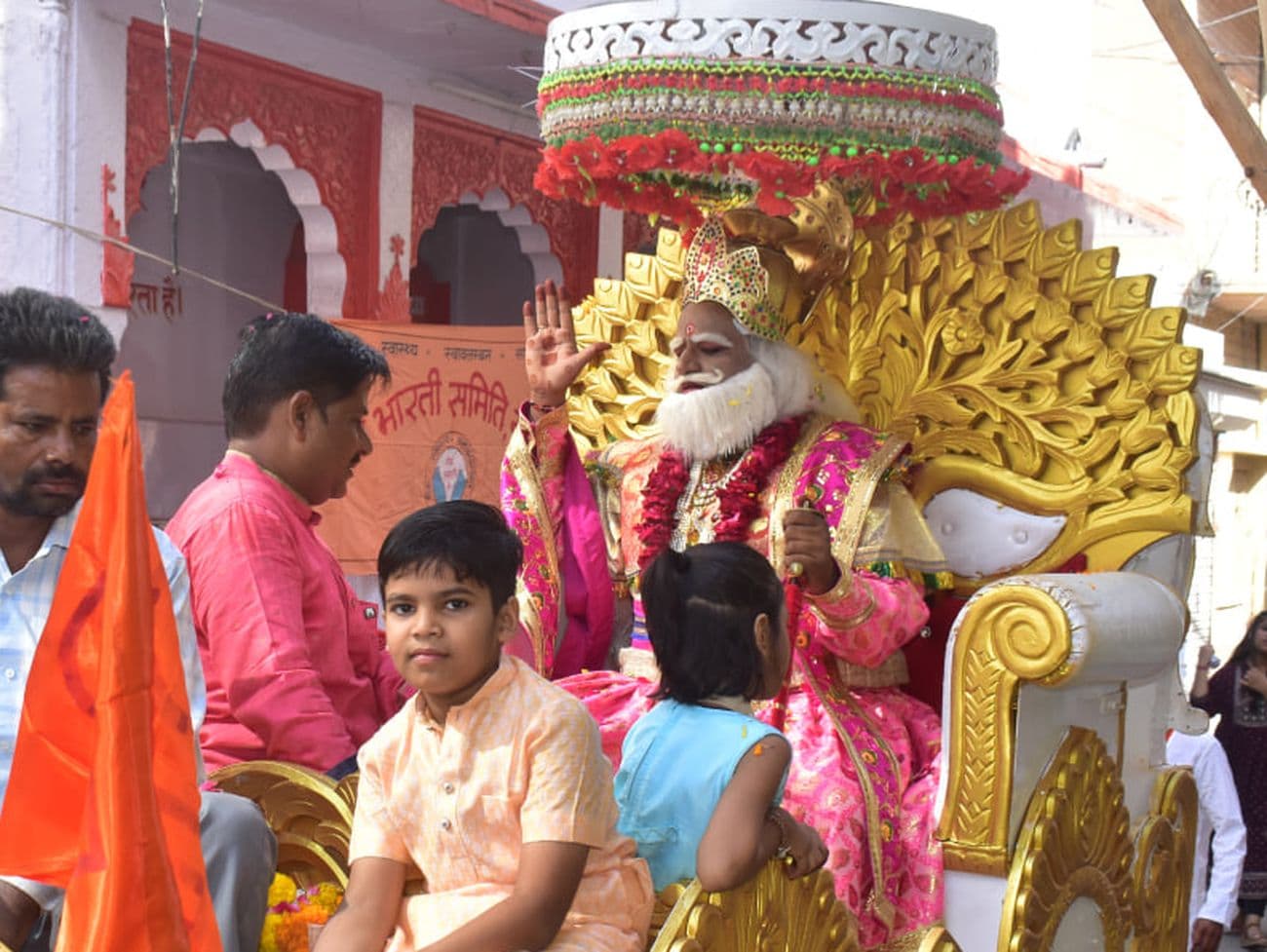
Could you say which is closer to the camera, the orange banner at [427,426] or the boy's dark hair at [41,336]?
the boy's dark hair at [41,336]

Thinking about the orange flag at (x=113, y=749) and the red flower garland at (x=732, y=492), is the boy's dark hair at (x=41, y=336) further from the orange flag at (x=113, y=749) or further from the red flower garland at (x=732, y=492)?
the red flower garland at (x=732, y=492)

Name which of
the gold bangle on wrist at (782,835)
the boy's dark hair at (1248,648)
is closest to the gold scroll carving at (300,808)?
the gold bangle on wrist at (782,835)

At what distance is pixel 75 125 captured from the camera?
738 centimetres

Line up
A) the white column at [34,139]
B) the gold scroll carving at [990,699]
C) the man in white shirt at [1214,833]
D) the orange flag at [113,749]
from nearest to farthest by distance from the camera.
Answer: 1. the orange flag at [113,749]
2. the gold scroll carving at [990,699]
3. the white column at [34,139]
4. the man in white shirt at [1214,833]

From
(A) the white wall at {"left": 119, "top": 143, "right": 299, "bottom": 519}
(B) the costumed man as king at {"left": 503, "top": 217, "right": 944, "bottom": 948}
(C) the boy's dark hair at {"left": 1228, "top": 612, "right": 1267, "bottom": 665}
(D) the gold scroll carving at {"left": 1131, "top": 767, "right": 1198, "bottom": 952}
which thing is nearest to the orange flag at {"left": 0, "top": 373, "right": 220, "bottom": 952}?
(B) the costumed man as king at {"left": 503, "top": 217, "right": 944, "bottom": 948}

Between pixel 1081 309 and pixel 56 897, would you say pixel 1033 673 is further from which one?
pixel 56 897

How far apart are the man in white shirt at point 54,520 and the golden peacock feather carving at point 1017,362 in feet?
6.60

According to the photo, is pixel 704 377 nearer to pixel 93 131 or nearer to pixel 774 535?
pixel 774 535

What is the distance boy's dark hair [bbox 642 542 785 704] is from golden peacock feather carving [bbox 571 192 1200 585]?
1628 mm

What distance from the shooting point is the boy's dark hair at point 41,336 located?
9.97ft

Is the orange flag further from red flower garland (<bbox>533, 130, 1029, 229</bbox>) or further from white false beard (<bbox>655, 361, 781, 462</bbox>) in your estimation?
white false beard (<bbox>655, 361, 781, 462</bbox>)

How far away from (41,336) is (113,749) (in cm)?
83

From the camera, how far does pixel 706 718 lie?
312cm

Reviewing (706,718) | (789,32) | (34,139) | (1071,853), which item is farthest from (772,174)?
(34,139)
